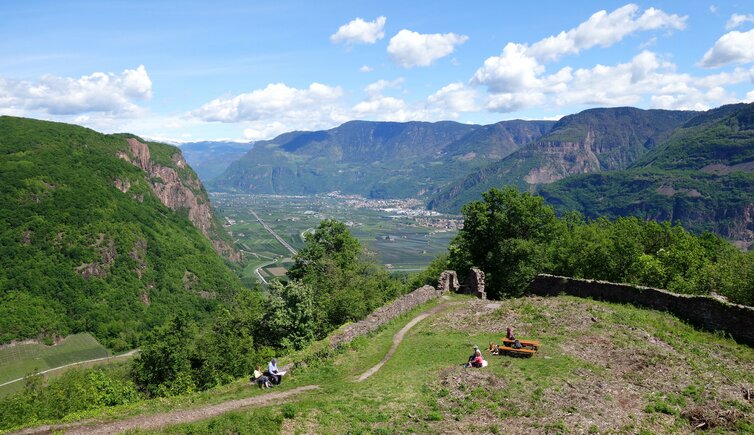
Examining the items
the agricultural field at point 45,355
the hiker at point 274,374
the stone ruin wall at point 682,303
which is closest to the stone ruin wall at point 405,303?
the hiker at point 274,374

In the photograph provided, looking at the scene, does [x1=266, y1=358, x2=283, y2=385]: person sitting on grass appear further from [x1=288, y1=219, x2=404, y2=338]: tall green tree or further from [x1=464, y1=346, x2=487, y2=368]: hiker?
[x1=288, y1=219, x2=404, y2=338]: tall green tree

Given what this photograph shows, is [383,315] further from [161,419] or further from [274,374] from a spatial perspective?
[161,419]

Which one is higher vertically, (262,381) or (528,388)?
(528,388)

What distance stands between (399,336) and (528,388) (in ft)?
41.7

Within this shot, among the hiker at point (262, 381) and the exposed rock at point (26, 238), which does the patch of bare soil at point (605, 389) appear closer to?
the hiker at point (262, 381)

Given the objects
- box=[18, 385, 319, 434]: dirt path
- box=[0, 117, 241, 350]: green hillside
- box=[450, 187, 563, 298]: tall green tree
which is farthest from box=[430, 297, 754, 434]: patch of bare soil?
box=[0, 117, 241, 350]: green hillside

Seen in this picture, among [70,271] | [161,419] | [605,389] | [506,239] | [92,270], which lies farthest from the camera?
[92,270]

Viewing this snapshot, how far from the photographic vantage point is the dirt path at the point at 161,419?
1759cm

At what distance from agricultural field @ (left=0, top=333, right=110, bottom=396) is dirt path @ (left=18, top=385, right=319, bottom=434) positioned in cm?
12665

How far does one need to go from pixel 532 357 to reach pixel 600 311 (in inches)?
427

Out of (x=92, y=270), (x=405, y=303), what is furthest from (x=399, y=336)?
(x=92, y=270)

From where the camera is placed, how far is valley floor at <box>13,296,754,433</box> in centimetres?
1772

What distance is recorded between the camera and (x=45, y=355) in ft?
450

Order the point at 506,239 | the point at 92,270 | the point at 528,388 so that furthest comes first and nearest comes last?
the point at 92,270 < the point at 506,239 < the point at 528,388
